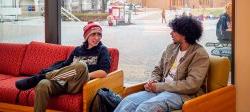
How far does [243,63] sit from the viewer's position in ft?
10.8

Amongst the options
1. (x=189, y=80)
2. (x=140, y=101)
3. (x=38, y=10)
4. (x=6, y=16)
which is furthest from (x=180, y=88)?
(x=6, y=16)

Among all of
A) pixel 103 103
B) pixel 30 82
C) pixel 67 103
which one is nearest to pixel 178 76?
pixel 103 103

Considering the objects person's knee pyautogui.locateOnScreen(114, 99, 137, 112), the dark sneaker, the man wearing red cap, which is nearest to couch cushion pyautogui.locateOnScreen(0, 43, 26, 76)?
the man wearing red cap

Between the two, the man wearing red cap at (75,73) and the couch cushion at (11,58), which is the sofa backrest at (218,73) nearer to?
the man wearing red cap at (75,73)

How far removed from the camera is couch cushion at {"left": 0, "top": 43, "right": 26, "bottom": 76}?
4164 mm

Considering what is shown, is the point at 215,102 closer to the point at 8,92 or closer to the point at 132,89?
the point at 132,89

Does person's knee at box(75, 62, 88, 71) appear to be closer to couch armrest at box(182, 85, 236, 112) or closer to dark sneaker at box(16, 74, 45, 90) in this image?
dark sneaker at box(16, 74, 45, 90)

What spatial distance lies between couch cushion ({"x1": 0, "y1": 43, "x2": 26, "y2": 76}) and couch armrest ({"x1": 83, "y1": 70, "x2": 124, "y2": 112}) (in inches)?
50.9

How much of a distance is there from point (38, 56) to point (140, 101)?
1654mm

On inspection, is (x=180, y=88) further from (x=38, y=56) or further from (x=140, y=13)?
(x=38, y=56)

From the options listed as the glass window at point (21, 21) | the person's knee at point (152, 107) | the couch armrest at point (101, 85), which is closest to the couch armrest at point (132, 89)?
the couch armrest at point (101, 85)

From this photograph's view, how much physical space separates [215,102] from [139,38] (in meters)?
1.38

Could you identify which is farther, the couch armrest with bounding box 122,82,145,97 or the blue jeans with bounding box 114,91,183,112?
the couch armrest with bounding box 122,82,145,97

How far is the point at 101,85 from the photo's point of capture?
3.29m
